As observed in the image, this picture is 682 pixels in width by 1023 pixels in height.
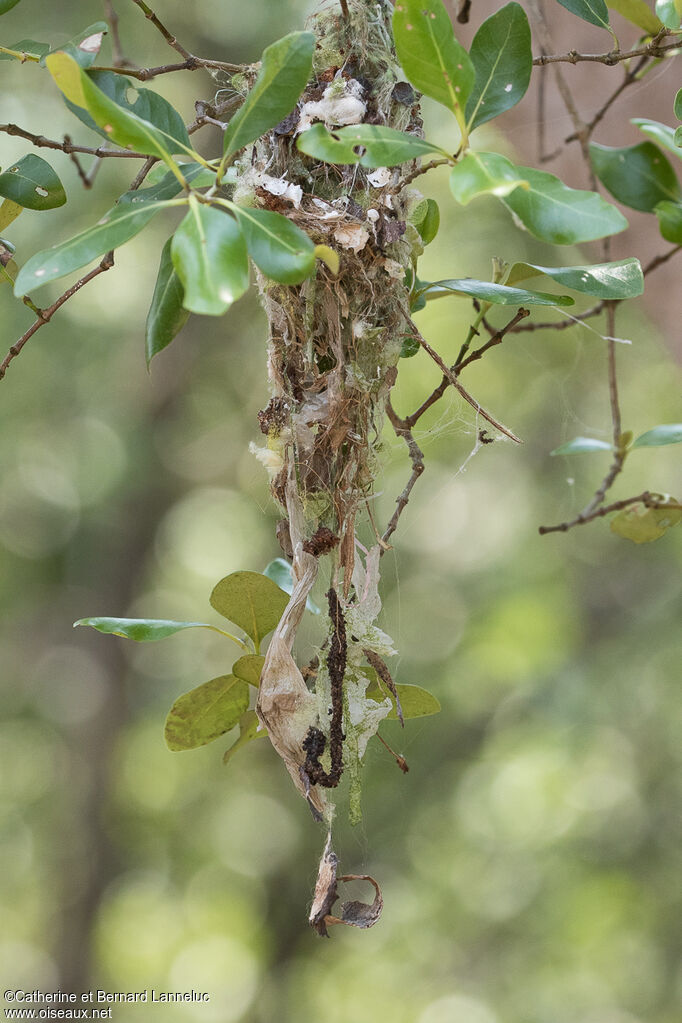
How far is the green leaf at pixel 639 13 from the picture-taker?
82 centimetres

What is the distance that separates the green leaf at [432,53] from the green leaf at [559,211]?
0.06 m

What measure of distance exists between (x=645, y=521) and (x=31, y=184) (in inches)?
27.6

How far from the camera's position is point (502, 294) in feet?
2.13

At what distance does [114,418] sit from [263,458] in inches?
114

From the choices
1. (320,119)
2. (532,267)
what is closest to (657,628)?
(532,267)

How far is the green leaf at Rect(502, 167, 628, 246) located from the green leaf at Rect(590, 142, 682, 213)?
1.90ft

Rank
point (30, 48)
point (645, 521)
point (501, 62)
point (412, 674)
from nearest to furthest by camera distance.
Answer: point (501, 62) < point (30, 48) < point (645, 521) < point (412, 674)

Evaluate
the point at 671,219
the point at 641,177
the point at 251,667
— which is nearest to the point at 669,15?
the point at 671,219

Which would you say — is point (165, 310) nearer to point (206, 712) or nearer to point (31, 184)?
point (31, 184)

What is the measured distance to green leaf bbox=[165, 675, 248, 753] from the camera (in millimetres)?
728

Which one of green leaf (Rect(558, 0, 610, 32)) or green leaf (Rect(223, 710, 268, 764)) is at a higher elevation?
green leaf (Rect(558, 0, 610, 32))

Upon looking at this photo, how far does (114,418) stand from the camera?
3412 millimetres

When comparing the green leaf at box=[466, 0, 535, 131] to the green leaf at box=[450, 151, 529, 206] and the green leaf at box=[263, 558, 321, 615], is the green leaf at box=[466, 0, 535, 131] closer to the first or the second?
the green leaf at box=[450, 151, 529, 206]

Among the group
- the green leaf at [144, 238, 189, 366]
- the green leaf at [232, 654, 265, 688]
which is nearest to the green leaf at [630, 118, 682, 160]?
the green leaf at [144, 238, 189, 366]
